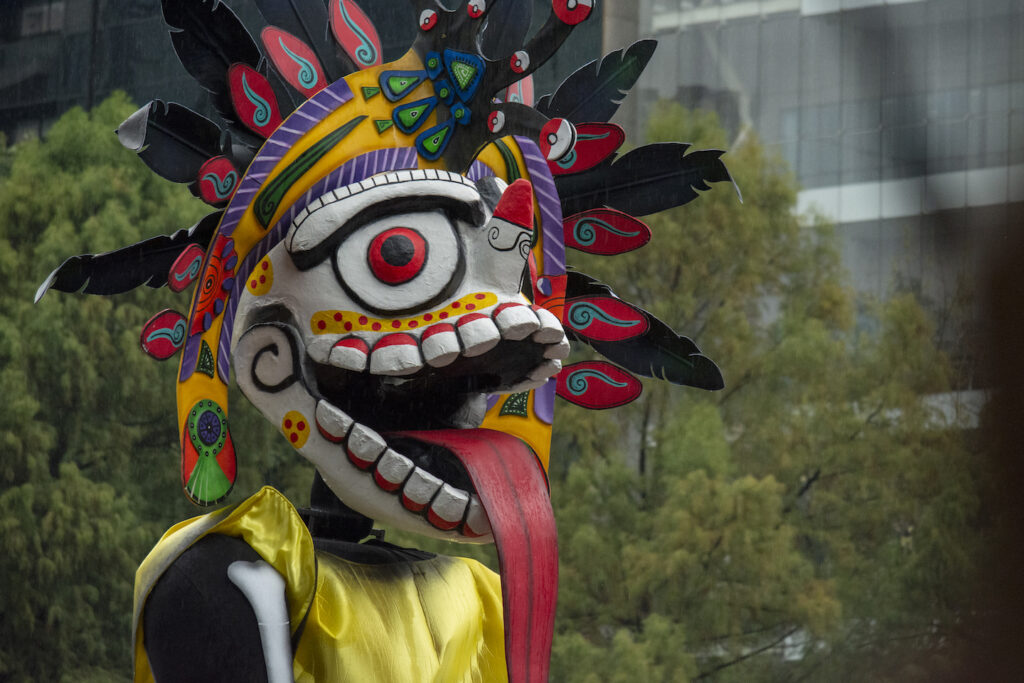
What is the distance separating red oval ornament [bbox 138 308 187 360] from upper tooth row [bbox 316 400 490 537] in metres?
0.19

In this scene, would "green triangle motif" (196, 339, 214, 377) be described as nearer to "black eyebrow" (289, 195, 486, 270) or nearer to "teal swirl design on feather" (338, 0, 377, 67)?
"black eyebrow" (289, 195, 486, 270)

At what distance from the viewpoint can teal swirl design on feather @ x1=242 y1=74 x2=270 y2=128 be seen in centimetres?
125

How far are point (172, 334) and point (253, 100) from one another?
23cm

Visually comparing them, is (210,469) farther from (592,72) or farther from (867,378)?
(867,378)

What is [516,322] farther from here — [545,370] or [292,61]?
[292,61]

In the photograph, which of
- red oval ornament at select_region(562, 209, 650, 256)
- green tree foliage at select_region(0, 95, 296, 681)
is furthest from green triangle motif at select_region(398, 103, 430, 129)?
green tree foliage at select_region(0, 95, 296, 681)

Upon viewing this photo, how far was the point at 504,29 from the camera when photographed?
131cm

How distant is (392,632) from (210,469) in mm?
210

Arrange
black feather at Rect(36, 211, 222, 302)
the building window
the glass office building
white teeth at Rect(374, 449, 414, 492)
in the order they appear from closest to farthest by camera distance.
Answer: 1. white teeth at Rect(374, 449, 414, 492)
2. black feather at Rect(36, 211, 222, 302)
3. the glass office building
4. the building window

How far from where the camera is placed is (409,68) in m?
1.27

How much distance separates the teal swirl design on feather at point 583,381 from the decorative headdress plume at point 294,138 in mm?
72

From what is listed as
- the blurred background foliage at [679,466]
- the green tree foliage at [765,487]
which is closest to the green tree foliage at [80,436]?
the blurred background foliage at [679,466]

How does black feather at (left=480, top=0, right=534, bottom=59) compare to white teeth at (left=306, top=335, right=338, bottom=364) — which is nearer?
white teeth at (left=306, top=335, right=338, bottom=364)

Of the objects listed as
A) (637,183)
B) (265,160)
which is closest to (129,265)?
(265,160)
